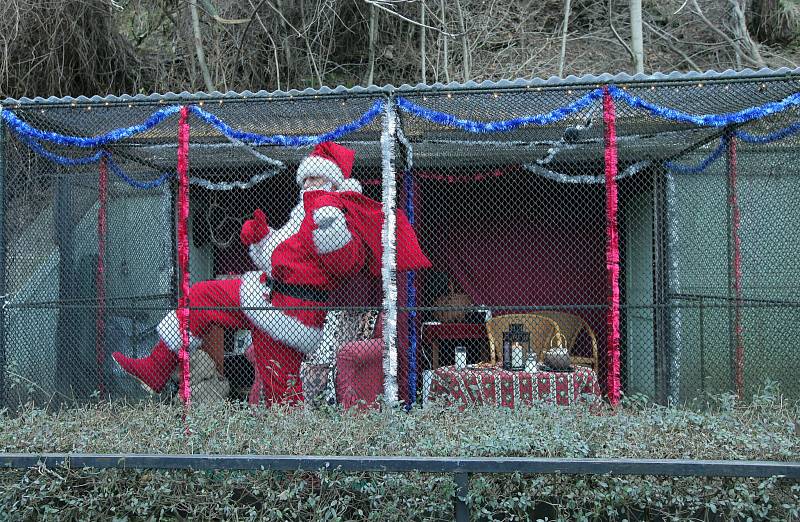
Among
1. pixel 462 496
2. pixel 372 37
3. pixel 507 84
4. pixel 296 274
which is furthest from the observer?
pixel 372 37

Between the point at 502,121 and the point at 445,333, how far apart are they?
3138mm

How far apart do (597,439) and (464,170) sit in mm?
4777

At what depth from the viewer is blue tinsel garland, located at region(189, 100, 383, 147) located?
17.4ft

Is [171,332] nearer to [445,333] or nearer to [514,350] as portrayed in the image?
[514,350]

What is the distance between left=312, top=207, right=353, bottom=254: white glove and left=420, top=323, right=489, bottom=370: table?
92.8 inches

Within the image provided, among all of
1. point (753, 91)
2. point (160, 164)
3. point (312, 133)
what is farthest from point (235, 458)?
point (160, 164)

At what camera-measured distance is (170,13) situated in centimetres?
1086

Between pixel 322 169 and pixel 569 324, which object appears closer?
pixel 322 169

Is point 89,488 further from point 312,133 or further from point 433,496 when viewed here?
point 312,133

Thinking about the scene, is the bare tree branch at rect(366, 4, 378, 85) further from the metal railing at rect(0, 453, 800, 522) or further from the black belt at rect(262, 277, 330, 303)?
the metal railing at rect(0, 453, 800, 522)

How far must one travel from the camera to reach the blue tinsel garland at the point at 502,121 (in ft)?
16.7

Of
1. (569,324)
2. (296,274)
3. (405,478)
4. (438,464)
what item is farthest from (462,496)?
(569,324)

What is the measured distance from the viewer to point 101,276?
22.1 feet

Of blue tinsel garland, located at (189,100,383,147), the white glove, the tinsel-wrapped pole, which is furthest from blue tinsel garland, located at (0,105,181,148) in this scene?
the tinsel-wrapped pole
